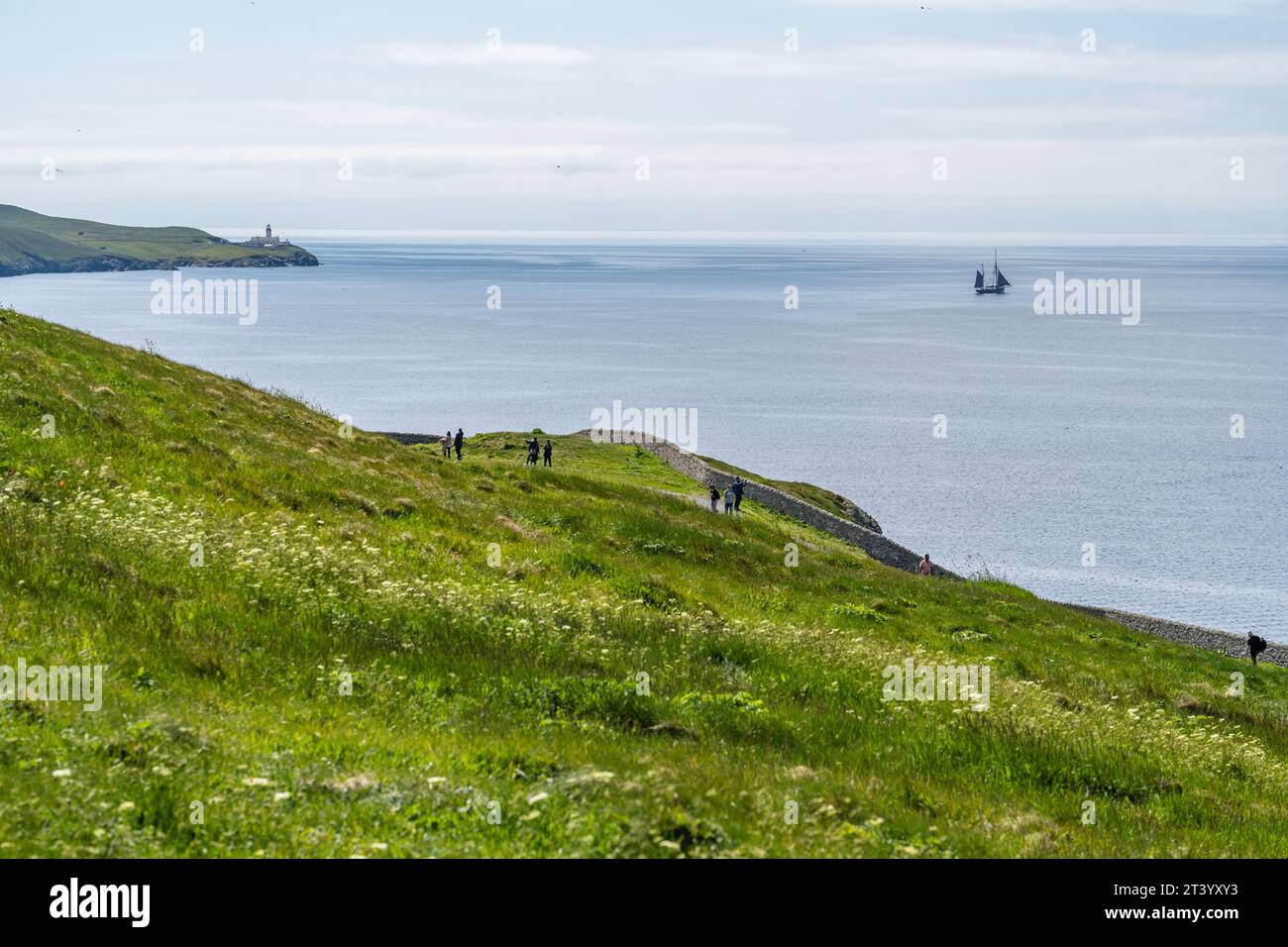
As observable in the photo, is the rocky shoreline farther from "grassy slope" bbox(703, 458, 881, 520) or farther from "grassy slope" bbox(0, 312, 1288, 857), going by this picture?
"grassy slope" bbox(0, 312, 1288, 857)

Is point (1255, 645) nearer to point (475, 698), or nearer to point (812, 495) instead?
point (812, 495)

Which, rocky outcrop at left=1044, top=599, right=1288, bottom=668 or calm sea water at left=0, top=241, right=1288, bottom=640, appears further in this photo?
calm sea water at left=0, top=241, right=1288, bottom=640

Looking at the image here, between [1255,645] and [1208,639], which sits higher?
[1255,645]

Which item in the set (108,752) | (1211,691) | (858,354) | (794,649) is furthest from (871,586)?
(858,354)

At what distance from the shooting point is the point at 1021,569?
70000 millimetres

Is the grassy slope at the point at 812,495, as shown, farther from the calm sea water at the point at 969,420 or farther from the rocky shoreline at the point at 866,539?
the calm sea water at the point at 969,420

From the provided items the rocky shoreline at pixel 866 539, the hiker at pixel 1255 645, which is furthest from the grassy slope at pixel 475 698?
the rocky shoreline at pixel 866 539

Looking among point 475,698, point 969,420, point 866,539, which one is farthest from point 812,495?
point 969,420

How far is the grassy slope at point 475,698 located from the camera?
9.42 meters

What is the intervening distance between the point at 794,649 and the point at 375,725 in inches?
376

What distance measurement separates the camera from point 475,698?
13.8 m

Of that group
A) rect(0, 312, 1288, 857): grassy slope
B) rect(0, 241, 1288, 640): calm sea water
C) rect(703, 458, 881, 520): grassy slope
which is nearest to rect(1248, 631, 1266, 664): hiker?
rect(0, 312, 1288, 857): grassy slope

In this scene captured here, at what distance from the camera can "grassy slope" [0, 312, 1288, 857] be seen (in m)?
9.42
